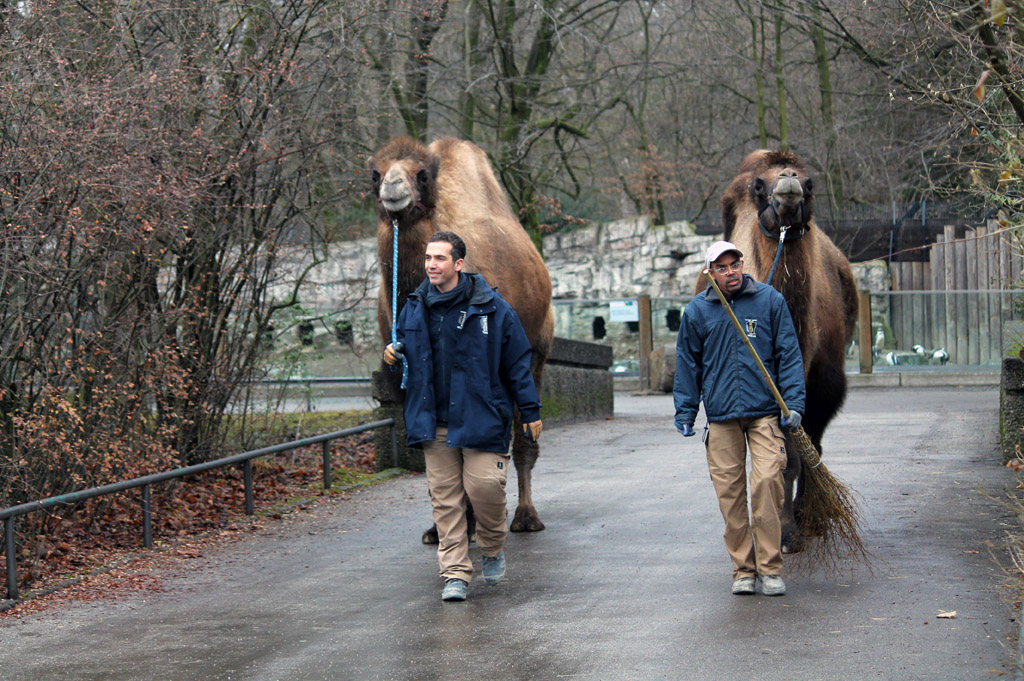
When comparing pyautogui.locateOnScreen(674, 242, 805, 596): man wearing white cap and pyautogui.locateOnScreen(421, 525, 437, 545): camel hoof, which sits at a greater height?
pyautogui.locateOnScreen(674, 242, 805, 596): man wearing white cap

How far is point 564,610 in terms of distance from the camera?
6379mm

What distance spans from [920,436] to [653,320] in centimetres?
1355

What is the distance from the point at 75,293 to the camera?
8672 millimetres

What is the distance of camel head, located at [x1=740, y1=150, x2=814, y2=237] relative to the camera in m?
7.60

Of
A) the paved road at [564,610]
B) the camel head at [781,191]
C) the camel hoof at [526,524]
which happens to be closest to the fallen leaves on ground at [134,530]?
the paved road at [564,610]

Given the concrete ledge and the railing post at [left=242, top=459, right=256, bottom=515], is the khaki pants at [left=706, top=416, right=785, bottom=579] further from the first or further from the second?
the concrete ledge

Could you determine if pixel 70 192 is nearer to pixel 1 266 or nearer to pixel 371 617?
pixel 1 266

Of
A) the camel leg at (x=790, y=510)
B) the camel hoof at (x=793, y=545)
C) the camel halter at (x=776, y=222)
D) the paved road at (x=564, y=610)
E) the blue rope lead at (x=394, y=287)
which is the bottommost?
the paved road at (x=564, y=610)

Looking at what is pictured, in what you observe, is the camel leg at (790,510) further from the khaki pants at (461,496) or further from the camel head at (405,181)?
the camel head at (405,181)

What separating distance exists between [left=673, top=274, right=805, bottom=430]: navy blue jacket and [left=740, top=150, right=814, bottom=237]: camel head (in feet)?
3.04

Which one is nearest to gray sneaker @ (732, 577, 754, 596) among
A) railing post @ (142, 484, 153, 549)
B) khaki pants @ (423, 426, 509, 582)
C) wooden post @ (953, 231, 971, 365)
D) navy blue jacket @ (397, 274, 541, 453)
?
khaki pants @ (423, 426, 509, 582)

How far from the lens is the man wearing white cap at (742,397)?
656 cm

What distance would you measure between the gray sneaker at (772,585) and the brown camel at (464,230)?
254cm

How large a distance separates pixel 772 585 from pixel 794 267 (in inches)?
81.4
